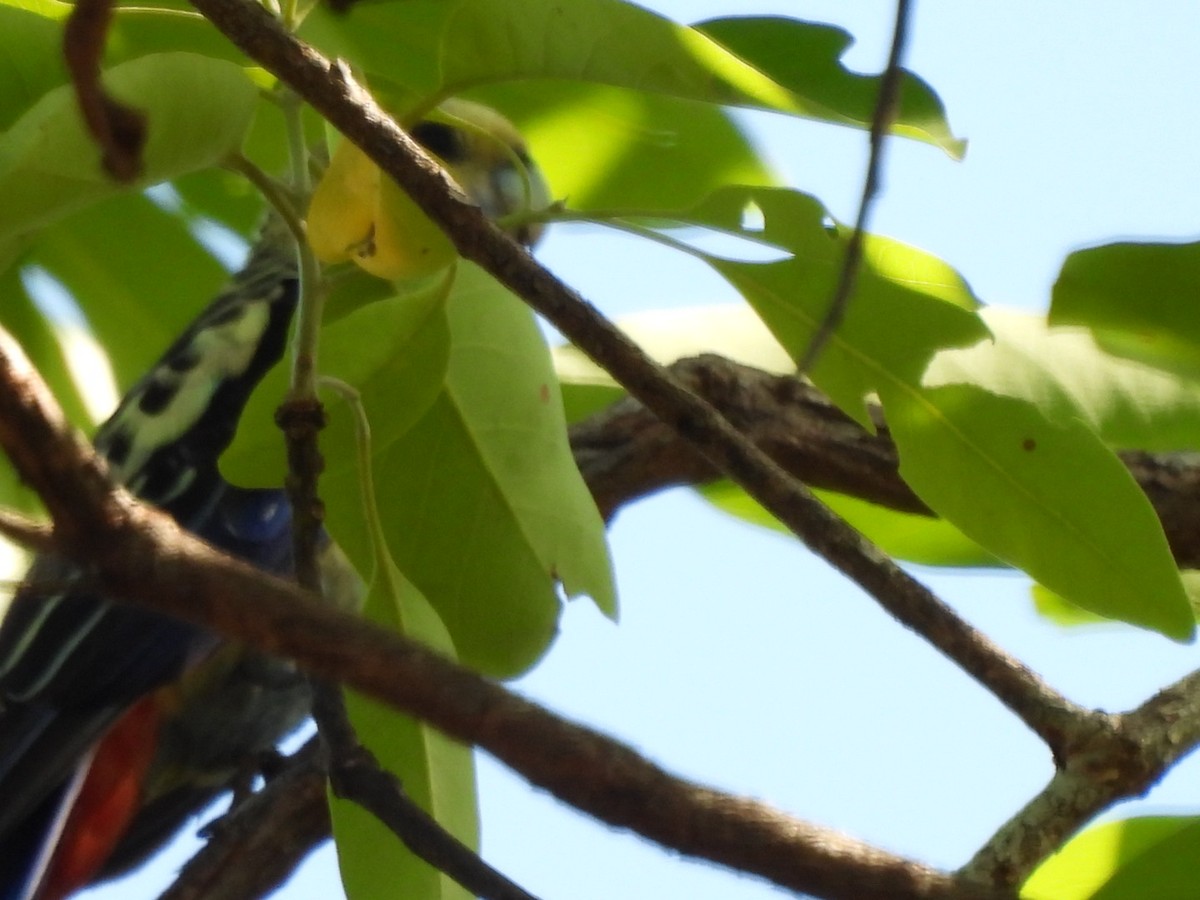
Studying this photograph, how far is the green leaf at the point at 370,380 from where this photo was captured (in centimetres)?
94

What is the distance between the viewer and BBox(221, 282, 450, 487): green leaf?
3.08 ft

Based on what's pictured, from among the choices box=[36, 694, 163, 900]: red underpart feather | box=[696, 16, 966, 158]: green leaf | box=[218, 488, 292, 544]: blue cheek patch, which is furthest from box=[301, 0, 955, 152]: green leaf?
box=[36, 694, 163, 900]: red underpart feather

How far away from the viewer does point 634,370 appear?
0.71 metres

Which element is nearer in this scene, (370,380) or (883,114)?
(883,114)

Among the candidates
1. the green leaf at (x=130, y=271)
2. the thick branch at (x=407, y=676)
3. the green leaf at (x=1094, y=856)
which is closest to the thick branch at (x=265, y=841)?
the green leaf at (x=130, y=271)

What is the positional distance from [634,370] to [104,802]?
1261 millimetres

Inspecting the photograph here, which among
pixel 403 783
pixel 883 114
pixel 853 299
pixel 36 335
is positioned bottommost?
pixel 403 783

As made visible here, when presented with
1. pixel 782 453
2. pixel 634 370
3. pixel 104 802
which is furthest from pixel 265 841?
pixel 634 370

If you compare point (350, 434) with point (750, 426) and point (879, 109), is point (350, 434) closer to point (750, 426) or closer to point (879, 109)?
point (879, 109)

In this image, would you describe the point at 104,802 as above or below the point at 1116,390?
below

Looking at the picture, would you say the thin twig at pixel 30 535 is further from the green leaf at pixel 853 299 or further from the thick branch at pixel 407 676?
the green leaf at pixel 853 299

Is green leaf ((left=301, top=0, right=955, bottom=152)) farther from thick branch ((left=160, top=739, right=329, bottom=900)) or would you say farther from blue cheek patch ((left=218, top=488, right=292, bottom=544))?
blue cheek patch ((left=218, top=488, right=292, bottom=544))

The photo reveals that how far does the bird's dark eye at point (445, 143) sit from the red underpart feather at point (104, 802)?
0.85m

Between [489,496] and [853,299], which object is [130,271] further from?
[853,299]
